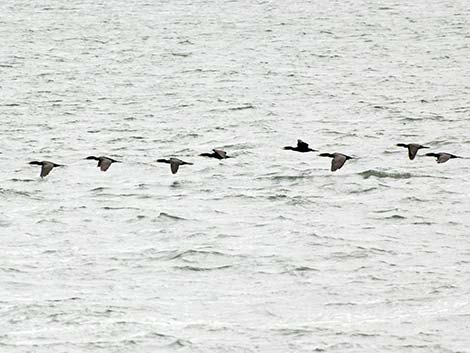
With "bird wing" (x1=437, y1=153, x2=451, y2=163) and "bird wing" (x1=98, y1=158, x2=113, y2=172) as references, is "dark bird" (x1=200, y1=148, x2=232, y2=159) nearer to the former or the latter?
"bird wing" (x1=98, y1=158, x2=113, y2=172)

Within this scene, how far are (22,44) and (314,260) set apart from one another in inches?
→ 995

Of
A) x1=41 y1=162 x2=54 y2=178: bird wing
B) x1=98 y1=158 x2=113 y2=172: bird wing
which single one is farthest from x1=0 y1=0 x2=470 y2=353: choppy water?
x1=98 y1=158 x2=113 y2=172: bird wing

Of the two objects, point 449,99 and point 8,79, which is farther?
point 8,79

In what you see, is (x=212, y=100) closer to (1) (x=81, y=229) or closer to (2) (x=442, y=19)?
(1) (x=81, y=229)

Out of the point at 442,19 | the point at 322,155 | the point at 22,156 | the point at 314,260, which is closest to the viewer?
the point at 314,260

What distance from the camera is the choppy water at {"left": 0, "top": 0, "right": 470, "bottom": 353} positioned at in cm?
1585

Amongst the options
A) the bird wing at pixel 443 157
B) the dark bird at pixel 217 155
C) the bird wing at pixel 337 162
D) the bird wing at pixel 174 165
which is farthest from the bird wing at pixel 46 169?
the bird wing at pixel 443 157

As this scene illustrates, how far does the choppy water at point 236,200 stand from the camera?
15852 millimetres

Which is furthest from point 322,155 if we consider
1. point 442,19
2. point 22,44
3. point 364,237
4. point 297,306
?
point 442,19

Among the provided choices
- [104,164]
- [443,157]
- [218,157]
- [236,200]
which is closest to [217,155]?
[218,157]

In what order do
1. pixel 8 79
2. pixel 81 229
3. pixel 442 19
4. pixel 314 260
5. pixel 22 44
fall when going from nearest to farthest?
pixel 314 260 < pixel 81 229 < pixel 8 79 < pixel 22 44 < pixel 442 19

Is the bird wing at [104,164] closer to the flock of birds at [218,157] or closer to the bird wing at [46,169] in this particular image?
the flock of birds at [218,157]

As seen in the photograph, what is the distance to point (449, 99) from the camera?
3144cm

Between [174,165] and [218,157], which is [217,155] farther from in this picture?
[174,165]
